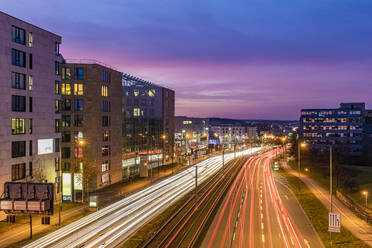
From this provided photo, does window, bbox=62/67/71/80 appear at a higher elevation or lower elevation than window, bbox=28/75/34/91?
higher

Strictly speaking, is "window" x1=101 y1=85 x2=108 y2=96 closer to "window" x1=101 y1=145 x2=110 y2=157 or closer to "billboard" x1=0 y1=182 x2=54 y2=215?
"window" x1=101 y1=145 x2=110 y2=157

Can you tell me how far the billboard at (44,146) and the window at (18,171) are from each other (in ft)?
10.7

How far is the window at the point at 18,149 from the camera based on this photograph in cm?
4104

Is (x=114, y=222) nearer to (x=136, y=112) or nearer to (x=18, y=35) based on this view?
(x=18, y=35)

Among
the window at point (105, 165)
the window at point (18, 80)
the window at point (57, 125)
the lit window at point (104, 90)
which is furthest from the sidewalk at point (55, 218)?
the lit window at point (104, 90)

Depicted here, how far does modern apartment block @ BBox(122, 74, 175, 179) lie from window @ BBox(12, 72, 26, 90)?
30.7m

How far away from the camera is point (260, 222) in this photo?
1405 inches

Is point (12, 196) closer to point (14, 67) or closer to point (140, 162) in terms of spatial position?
point (14, 67)

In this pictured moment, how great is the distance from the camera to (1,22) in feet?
129

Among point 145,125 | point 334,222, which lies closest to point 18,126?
point 334,222

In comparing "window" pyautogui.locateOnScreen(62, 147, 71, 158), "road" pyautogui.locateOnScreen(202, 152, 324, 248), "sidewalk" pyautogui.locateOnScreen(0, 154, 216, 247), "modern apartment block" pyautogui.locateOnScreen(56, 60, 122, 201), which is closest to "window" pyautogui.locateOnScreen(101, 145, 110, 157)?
"modern apartment block" pyautogui.locateOnScreen(56, 60, 122, 201)

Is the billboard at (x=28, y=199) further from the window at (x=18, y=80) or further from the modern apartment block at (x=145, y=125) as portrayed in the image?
the modern apartment block at (x=145, y=125)

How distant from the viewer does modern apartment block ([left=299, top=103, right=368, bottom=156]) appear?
13438cm

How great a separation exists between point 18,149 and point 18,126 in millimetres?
3010
